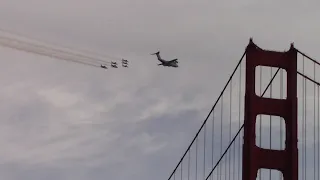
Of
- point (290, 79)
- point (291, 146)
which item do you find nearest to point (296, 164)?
point (291, 146)

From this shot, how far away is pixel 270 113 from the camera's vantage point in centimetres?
6116

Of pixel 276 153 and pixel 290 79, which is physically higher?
pixel 290 79

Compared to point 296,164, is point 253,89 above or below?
above

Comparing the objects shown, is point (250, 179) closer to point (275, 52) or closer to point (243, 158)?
point (243, 158)

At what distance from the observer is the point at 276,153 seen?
60.8 meters

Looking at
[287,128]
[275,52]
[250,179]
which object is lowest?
[250,179]

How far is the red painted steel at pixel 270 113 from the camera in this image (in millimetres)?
59250

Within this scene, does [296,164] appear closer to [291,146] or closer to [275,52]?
[291,146]

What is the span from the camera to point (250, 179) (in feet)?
192

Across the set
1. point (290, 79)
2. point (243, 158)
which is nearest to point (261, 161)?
point (243, 158)

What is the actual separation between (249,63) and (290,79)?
3.15 meters

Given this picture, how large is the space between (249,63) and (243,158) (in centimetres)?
614

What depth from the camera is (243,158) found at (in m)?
59.7

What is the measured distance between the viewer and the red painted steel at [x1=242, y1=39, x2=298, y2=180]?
59.2m
